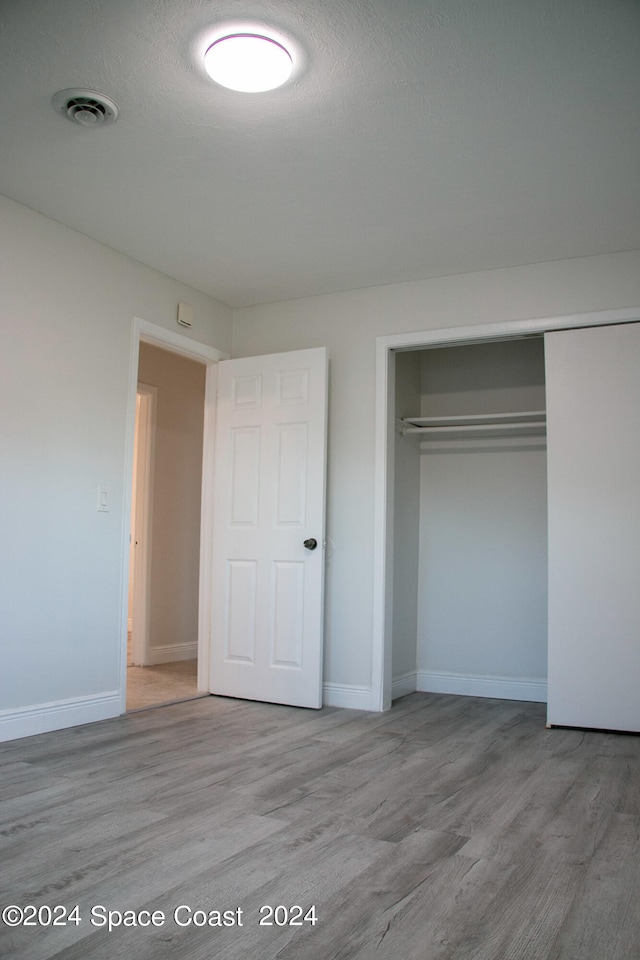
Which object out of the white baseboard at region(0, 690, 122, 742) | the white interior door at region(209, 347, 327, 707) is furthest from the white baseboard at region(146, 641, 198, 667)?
the white baseboard at region(0, 690, 122, 742)

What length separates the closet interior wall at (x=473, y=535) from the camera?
5.05 meters

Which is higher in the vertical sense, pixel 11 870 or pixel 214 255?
pixel 214 255

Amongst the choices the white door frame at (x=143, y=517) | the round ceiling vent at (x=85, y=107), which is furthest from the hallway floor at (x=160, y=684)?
the round ceiling vent at (x=85, y=107)

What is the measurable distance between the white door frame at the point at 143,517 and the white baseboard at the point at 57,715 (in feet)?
5.98

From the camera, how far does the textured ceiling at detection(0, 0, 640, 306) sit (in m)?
2.40

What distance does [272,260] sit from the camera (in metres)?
4.43

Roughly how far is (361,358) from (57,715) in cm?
269

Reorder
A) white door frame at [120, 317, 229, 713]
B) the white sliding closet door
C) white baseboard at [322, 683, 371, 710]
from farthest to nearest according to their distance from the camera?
1. white baseboard at [322, 683, 371, 710]
2. white door frame at [120, 317, 229, 713]
3. the white sliding closet door

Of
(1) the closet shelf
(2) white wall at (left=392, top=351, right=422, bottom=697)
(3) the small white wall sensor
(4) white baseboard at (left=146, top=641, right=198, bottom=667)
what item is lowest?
(4) white baseboard at (left=146, top=641, right=198, bottom=667)

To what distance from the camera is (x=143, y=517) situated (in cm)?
612

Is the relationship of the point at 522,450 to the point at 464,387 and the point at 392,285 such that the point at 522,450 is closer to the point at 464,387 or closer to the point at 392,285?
the point at 464,387

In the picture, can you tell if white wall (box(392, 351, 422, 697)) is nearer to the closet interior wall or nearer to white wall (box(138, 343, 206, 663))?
the closet interior wall

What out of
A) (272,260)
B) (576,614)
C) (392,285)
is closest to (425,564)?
(576,614)

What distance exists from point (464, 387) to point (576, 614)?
6.38ft
